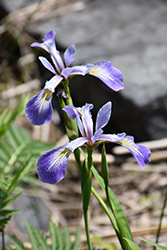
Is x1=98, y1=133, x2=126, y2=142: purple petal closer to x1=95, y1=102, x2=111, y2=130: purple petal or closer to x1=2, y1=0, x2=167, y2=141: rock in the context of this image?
x1=95, y1=102, x2=111, y2=130: purple petal

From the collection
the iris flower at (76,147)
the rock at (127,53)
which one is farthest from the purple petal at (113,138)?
the rock at (127,53)

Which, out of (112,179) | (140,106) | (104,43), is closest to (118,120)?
(140,106)

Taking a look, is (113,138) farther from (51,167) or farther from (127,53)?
(127,53)

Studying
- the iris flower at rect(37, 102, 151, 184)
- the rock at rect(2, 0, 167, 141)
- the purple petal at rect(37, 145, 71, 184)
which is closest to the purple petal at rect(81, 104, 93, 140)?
the iris flower at rect(37, 102, 151, 184)

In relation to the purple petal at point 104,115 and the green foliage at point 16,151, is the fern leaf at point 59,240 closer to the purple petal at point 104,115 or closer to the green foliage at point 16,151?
the green foliage at point 16,151

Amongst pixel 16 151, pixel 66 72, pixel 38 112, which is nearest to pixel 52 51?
pixel 66 72

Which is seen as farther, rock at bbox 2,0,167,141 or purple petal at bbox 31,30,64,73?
rock at bbox 2,0,167,141
